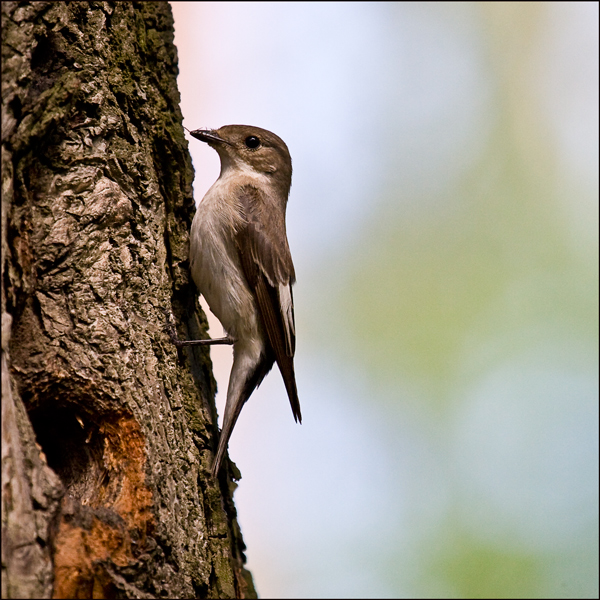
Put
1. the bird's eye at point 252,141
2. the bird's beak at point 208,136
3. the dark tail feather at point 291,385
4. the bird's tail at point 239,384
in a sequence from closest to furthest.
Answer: the bird's tail at point 239,384 → the dark tail feather at point 291,385 → the bird's beak at point 208,136 → the bird's eye at point 252,141

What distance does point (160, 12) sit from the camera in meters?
4.00

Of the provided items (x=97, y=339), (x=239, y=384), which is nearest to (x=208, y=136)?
(x=239, y=384)

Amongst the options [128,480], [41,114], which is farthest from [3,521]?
[41,114]

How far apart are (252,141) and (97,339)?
2.49 metres

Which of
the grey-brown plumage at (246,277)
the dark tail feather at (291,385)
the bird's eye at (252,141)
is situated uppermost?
the bird's eye at (252,141)

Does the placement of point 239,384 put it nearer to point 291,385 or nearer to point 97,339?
point 291,385

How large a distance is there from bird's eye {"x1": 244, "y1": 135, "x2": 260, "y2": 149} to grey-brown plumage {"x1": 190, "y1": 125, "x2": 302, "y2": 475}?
1.17 ft

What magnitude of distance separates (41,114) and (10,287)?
720mm

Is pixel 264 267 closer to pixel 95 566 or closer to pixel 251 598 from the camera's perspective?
pixel 251 598

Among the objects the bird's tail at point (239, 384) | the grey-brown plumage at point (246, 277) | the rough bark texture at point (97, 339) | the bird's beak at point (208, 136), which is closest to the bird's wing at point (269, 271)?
the grey-brown plumage at point (246, 277)

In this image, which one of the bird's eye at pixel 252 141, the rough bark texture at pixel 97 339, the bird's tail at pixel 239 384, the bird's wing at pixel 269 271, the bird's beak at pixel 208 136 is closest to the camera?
the rough bark texture at pixel 97 339

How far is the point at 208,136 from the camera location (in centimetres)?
503

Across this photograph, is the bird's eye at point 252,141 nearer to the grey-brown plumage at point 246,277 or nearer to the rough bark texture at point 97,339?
the grey-brown plumage at point 246,277

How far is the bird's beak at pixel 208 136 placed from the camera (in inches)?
197
